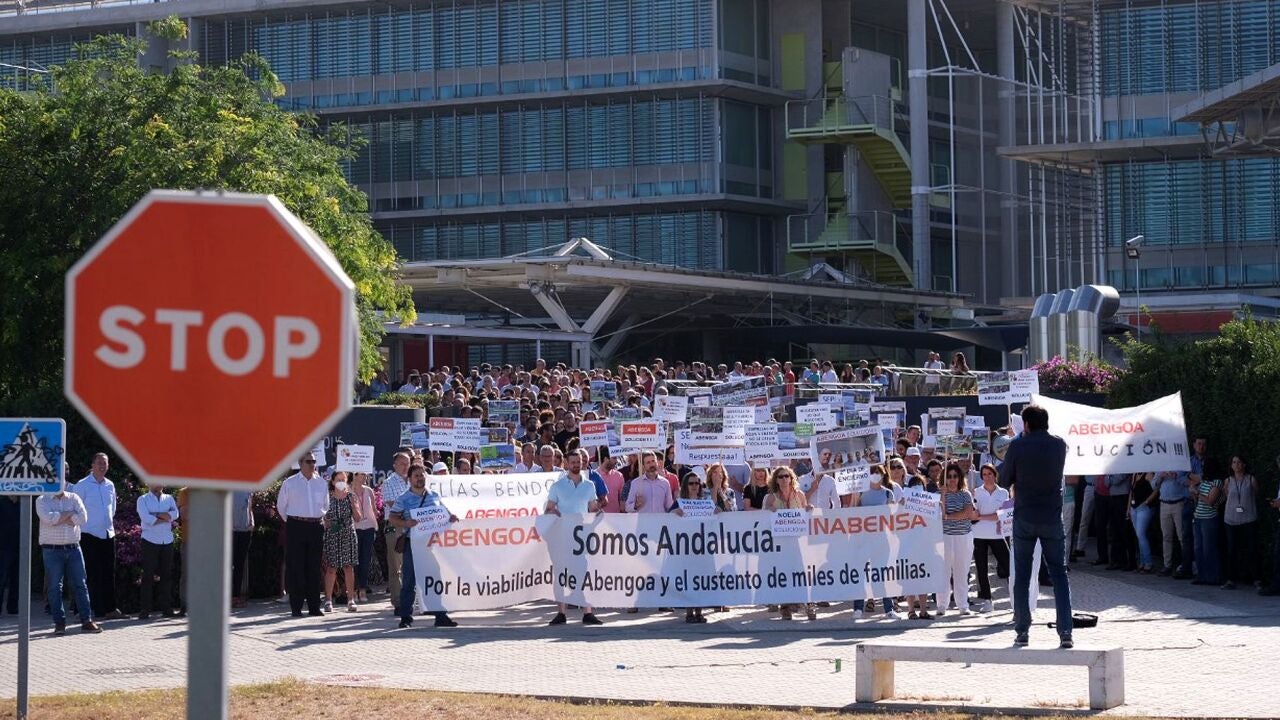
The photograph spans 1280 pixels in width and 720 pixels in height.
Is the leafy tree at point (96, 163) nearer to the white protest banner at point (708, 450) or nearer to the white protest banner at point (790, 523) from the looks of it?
the white protest banner at point (708, 450)

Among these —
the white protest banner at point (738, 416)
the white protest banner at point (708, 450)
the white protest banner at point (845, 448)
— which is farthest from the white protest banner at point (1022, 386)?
the white protest banner at point (708, 450)

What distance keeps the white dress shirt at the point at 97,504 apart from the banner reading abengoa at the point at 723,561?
3659 millimetres

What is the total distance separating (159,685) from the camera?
14.3 metres

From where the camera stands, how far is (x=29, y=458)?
41.2ft

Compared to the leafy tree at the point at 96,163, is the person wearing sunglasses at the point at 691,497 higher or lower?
lower

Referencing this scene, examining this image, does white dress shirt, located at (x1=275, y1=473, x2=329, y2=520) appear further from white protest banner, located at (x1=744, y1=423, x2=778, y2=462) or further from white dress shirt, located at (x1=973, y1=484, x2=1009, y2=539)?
white dress shirt, located at (x1=973, y1=484, x2=1009, y2=539)

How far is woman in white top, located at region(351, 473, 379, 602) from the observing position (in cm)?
2091

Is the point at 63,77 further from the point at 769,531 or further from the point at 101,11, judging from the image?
the point at 101,11

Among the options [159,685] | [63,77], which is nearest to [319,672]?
[159,685]

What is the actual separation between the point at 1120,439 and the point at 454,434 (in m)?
8.00

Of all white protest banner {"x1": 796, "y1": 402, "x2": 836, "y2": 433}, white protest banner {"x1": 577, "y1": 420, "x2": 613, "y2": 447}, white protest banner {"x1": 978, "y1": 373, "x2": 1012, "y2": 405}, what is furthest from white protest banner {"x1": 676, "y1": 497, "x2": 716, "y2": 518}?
white protest banner {"x1": 978, "y1": 373, "x2": 1012, "y2": 405}

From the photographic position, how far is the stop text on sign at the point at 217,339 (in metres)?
3.56

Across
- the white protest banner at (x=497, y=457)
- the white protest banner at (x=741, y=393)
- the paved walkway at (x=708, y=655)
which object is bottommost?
the paved walkway at (x=708, y=655)

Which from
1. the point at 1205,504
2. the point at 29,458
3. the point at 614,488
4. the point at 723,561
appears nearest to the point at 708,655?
the point at 723,561
